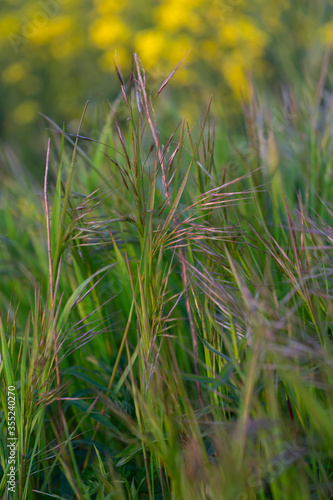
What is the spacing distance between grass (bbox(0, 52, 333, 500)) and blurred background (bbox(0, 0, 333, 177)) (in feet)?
3.93

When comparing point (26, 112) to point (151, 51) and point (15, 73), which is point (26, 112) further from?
point (151, 51)

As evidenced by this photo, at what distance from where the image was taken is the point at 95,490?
61 centimetres

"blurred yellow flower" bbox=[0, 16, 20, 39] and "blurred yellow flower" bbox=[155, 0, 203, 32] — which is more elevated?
"blurred yellow flower" bbox=[0, 16, 20, 39]

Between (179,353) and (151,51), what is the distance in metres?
3.46

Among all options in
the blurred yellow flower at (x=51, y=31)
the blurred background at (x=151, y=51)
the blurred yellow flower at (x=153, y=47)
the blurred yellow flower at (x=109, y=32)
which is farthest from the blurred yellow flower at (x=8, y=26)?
the blurred yellow flower at (x=153, y=47)

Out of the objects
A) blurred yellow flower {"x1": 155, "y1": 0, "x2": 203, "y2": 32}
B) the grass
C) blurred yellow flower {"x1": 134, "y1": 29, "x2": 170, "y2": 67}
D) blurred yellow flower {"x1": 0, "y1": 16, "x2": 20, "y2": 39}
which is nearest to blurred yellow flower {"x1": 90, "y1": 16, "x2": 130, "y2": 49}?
blurred yellow flower {"x1": 134, "y1": 29, "x2": 170, "y2": 67}

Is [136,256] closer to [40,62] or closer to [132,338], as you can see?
[132,338]

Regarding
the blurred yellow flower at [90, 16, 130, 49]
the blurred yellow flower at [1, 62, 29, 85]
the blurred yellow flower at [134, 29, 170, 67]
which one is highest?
the blurred yellow flower at [90, 16, 130, 49]

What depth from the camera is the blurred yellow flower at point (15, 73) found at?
4812 millimetres

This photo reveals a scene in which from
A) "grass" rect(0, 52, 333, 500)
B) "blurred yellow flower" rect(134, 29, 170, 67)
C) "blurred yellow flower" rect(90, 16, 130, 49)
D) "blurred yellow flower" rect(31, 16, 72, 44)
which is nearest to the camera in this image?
"grass" rect(0, 52, 333, 500)

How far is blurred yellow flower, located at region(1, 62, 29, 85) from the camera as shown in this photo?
15.8 feet

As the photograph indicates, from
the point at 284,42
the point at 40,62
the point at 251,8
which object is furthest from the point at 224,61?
the point at 40,62

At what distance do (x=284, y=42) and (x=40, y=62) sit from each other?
113 inches

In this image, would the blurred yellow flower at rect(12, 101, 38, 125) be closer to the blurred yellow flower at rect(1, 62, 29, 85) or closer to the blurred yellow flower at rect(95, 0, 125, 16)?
the blurred yellow flower at rect(1, 62, 29, 85)
